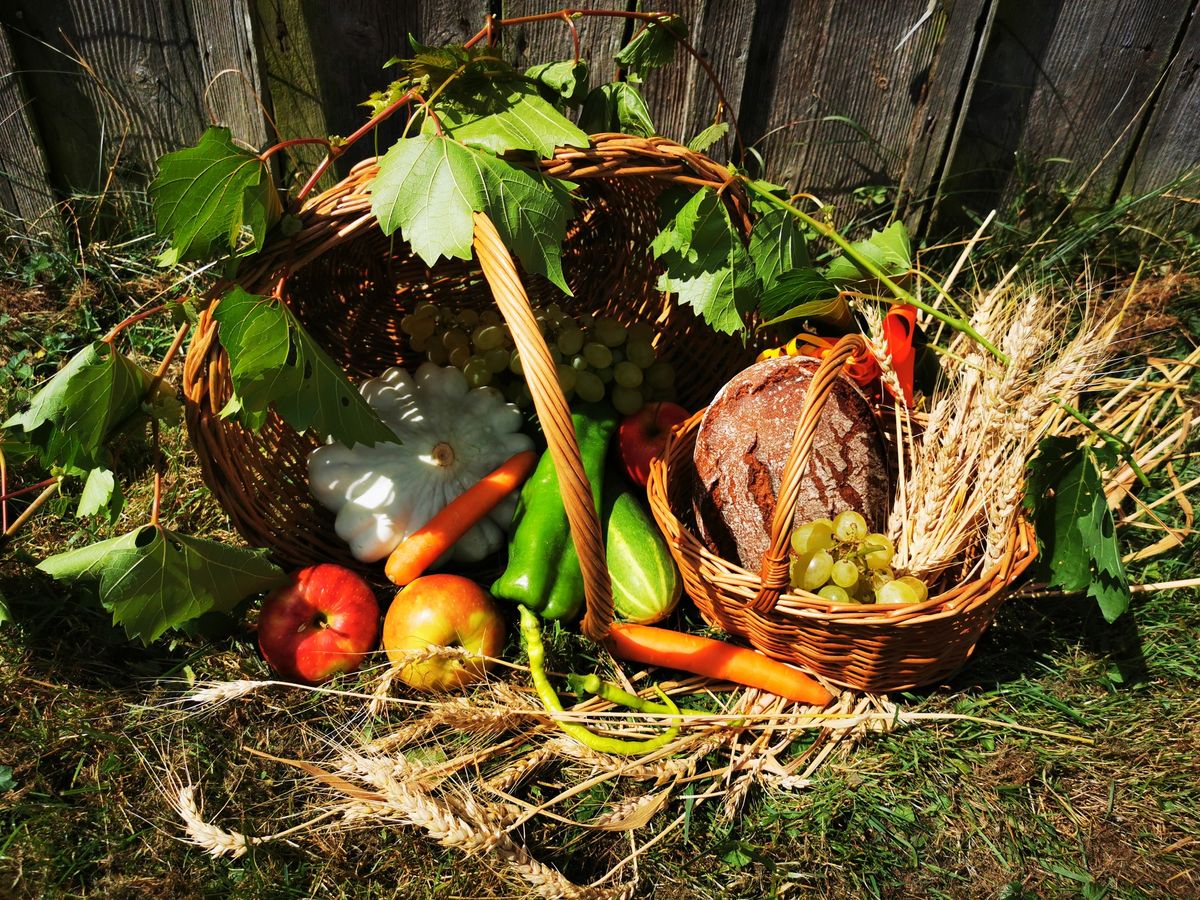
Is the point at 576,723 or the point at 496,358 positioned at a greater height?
the point at 496,358

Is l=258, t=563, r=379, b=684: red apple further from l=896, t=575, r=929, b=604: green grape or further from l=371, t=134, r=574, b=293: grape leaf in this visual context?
l=896, t=575, r=929, b=604: green grape

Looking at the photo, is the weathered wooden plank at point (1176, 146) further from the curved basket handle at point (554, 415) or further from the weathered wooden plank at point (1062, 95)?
the curved basket handle at point (554, 415)

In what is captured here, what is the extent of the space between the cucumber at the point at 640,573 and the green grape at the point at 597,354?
44cm

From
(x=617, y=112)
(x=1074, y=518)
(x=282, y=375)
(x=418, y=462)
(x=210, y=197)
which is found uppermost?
(x=617, y=112)

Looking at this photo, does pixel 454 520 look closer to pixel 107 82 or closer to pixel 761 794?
pixel 761 794

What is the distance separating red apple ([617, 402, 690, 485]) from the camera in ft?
7.91

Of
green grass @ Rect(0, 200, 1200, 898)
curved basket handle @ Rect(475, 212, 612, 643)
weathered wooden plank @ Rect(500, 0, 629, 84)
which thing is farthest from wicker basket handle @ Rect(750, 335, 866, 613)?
weathered wooden plank @ Rect(500, 0, 629, 84)

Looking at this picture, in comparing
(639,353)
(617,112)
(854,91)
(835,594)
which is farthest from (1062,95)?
(835,594)

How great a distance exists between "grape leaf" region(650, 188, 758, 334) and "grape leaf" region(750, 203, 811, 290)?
1.2 inches

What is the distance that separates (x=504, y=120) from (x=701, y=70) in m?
1.07

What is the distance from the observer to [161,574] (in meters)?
1.88

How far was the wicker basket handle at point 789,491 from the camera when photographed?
1700 mm

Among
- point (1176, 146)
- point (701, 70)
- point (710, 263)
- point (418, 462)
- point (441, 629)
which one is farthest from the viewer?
point (1176, 146)

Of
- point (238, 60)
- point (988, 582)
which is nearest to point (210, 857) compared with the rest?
point (988, 582)
